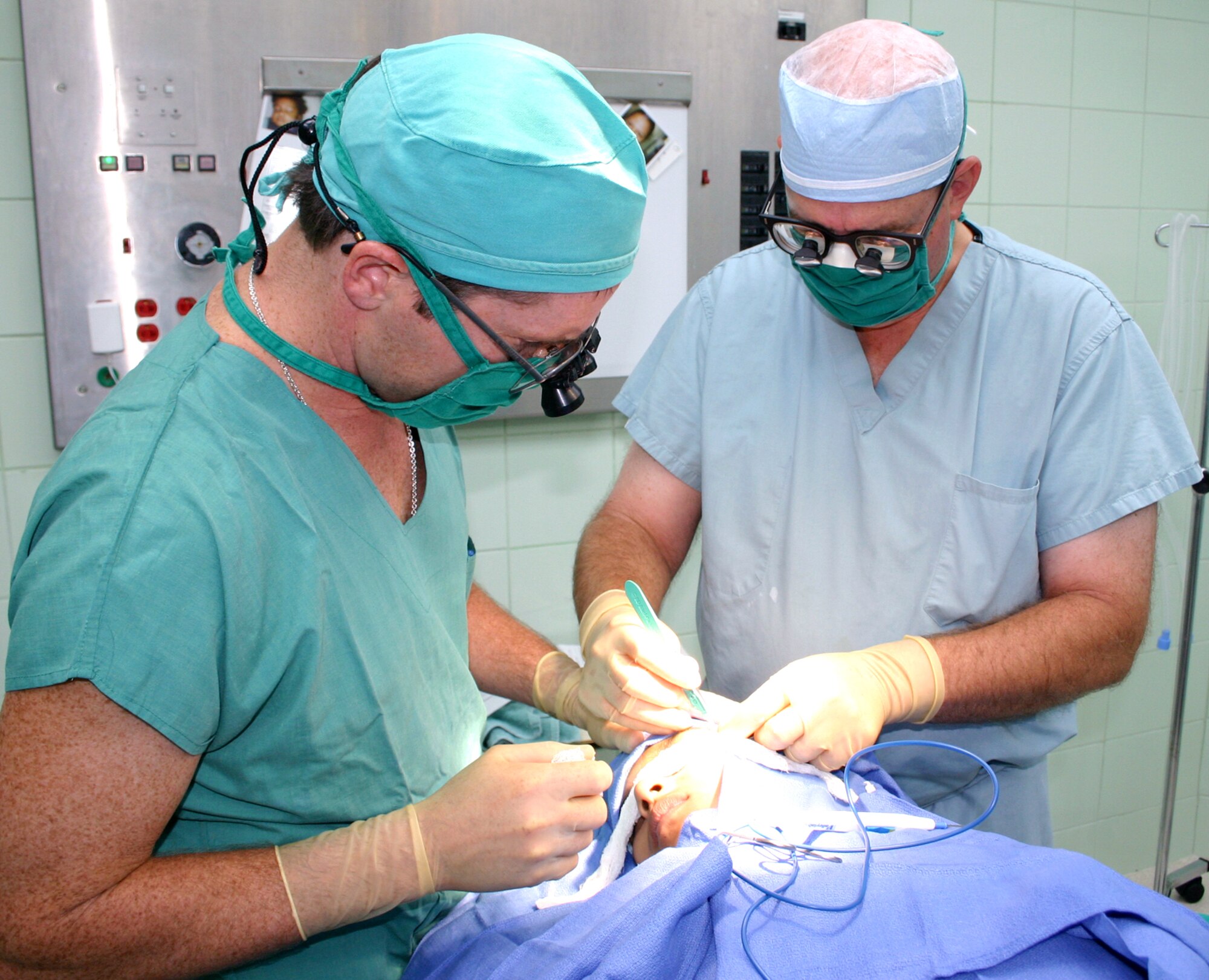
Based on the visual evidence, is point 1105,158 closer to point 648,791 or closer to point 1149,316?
point 1149,316

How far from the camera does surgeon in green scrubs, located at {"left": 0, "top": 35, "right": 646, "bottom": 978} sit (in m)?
0.90

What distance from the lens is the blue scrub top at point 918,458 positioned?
1.47 m

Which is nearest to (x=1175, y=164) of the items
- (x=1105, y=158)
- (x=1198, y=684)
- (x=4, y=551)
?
(x=1105, y=158)

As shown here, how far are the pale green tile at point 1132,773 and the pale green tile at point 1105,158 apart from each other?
1.77 m

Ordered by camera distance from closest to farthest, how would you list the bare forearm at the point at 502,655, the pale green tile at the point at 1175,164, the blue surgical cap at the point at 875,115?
the blue surgical cap at the point at 875,115 → the bare forearm at the point at 502,655 → the pale green tile at the point at 1175,164

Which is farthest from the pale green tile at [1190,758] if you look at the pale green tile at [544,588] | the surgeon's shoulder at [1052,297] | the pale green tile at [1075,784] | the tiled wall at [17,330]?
the tiled wall at [17,330]

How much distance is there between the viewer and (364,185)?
1.01 metres

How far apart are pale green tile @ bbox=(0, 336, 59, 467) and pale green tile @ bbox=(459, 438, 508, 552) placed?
96 cm

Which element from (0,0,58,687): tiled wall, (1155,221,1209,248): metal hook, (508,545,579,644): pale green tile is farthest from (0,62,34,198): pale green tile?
(1155,221,1209,248): metal hook

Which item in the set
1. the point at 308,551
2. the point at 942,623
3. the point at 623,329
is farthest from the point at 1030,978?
the point at 623,329

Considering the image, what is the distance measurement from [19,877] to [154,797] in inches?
5.2

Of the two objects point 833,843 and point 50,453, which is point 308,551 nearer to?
point 833,843

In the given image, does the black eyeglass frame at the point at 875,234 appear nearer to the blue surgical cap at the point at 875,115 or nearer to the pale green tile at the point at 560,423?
the blue surgical cap at the point at 875,115

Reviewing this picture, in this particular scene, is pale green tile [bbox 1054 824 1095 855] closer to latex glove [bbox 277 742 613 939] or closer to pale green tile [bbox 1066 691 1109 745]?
pale green tile [bbox 1066 691 1109 745]
